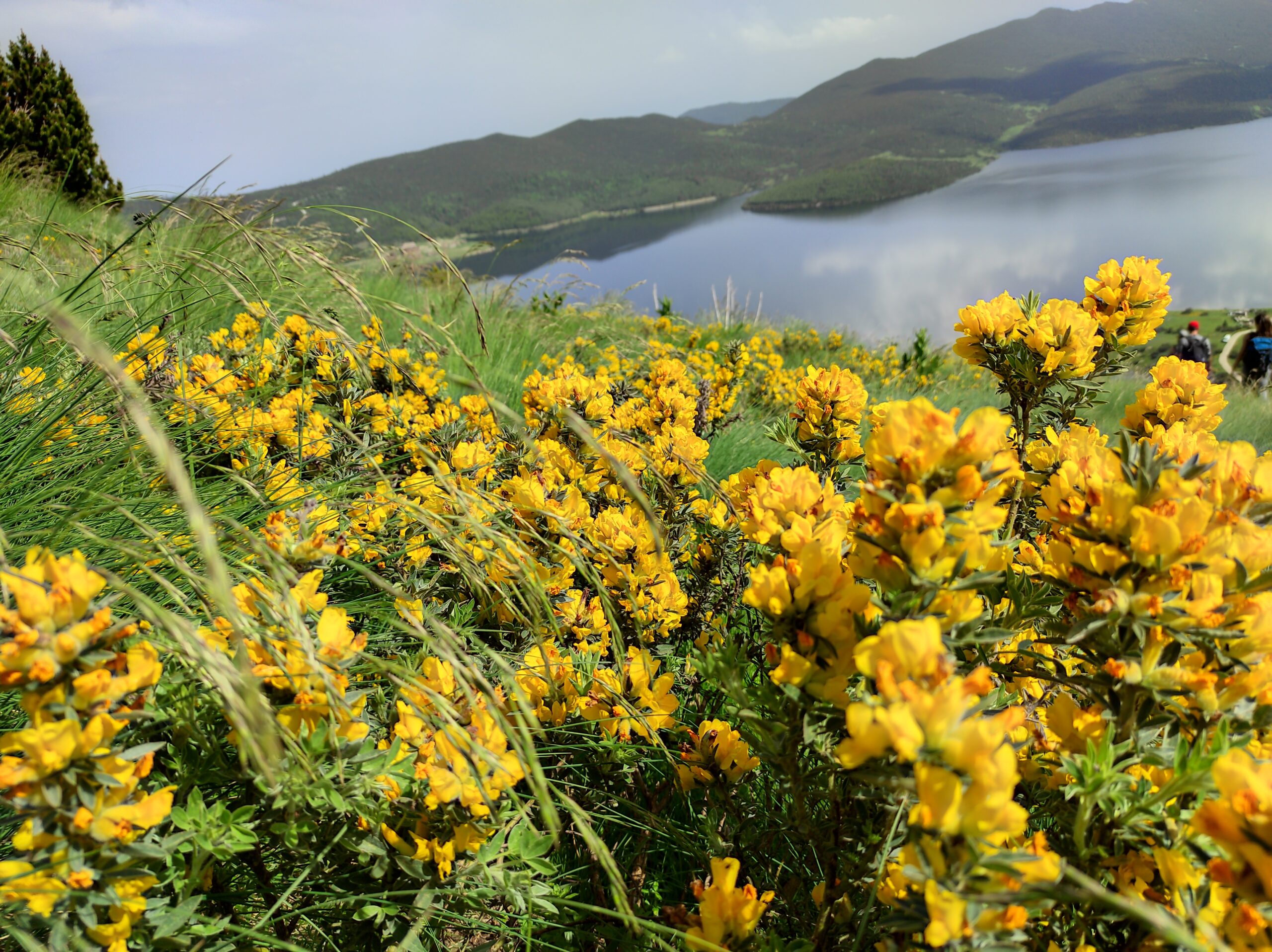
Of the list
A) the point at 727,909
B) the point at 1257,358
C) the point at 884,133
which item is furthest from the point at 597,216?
the point at 727,909

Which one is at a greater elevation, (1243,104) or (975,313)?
(1243,104)

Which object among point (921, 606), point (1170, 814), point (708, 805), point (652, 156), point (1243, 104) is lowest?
point (708, 805)

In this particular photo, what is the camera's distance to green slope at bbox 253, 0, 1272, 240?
67.2 meters

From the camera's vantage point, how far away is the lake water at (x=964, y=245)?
25594 millimetres

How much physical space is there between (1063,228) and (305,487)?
140 feet

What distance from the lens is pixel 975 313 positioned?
4.26ft

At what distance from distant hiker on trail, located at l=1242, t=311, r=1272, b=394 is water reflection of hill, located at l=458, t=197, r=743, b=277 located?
82.8 ft

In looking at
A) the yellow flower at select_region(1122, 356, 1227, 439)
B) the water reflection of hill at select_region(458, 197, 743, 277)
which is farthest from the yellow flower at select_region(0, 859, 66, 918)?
the water reflection of hill at select_region(458, 197, 743, 277)

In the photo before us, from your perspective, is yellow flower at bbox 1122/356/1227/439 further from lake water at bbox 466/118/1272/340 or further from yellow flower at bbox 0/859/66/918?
lake water at bbox 466/118/1272/340

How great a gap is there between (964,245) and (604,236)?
1101 inches

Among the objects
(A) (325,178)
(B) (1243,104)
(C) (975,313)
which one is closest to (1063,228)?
(C) (975,313)

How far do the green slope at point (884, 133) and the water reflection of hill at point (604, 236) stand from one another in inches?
176

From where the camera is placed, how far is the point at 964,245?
109 feet

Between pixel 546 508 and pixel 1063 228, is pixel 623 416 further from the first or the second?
pixel 1063 228
